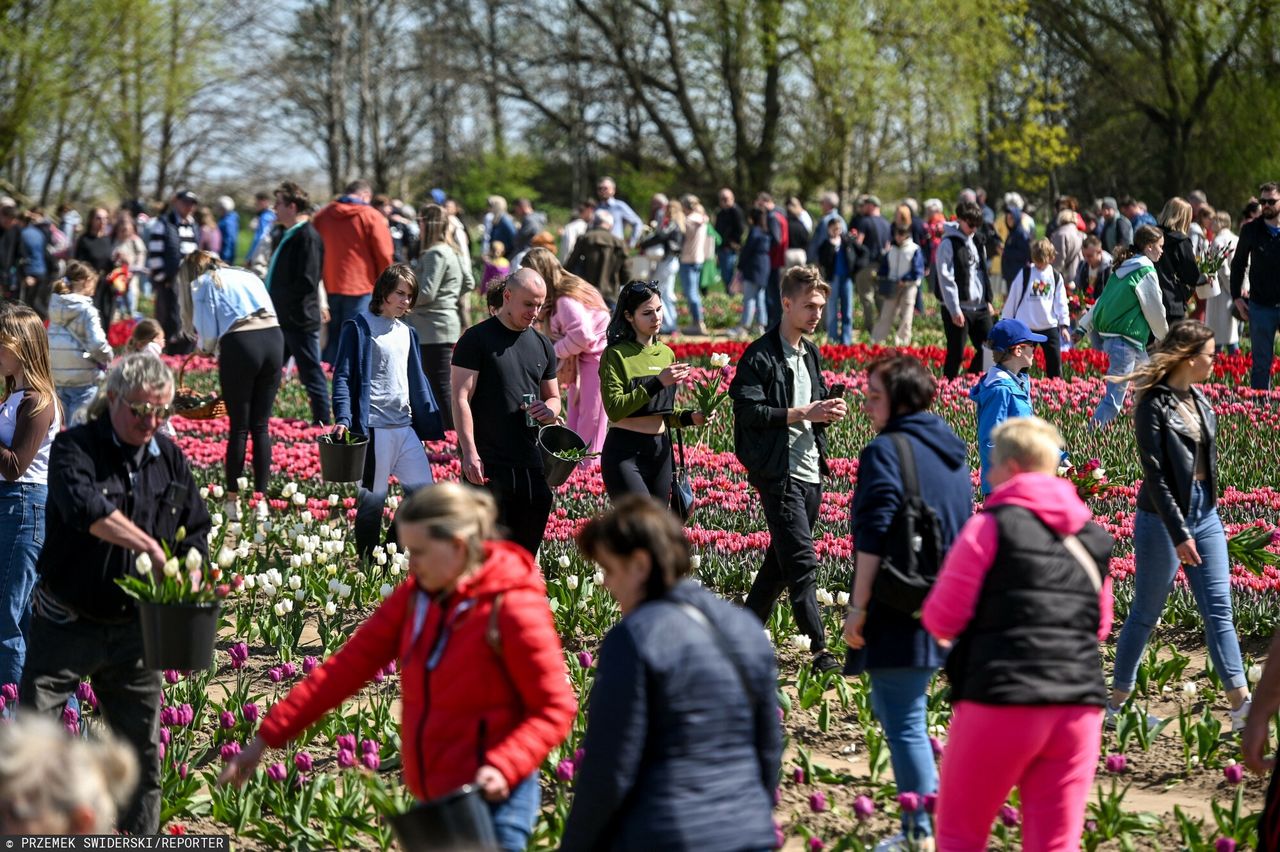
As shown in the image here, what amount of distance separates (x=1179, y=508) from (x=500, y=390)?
109 inches

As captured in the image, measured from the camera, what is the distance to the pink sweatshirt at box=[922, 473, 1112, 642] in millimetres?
3986

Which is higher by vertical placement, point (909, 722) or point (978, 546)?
point (978, 546)

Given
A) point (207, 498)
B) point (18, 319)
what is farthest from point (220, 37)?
point (18, 319)

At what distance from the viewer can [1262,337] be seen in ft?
42.7

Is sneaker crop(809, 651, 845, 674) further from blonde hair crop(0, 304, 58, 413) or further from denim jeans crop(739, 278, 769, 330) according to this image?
denim jeans crop(739, 278, 769, 330)

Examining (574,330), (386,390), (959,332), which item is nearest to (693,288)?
(959,332)

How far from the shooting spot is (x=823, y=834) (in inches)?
197

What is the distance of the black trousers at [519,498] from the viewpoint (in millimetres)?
6887

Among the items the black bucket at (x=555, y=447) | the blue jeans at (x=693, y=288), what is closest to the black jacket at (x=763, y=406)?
the black bucket at (x=555, y=447)

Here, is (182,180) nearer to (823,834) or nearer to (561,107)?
(561,107)

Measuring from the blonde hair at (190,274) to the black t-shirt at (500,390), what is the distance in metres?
3.36

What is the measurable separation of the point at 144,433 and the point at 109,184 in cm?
3474

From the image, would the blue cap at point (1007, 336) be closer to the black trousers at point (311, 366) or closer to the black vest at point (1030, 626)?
the black vest at point (1030, 626)

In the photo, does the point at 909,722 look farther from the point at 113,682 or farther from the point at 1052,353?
the point at 1052,353
